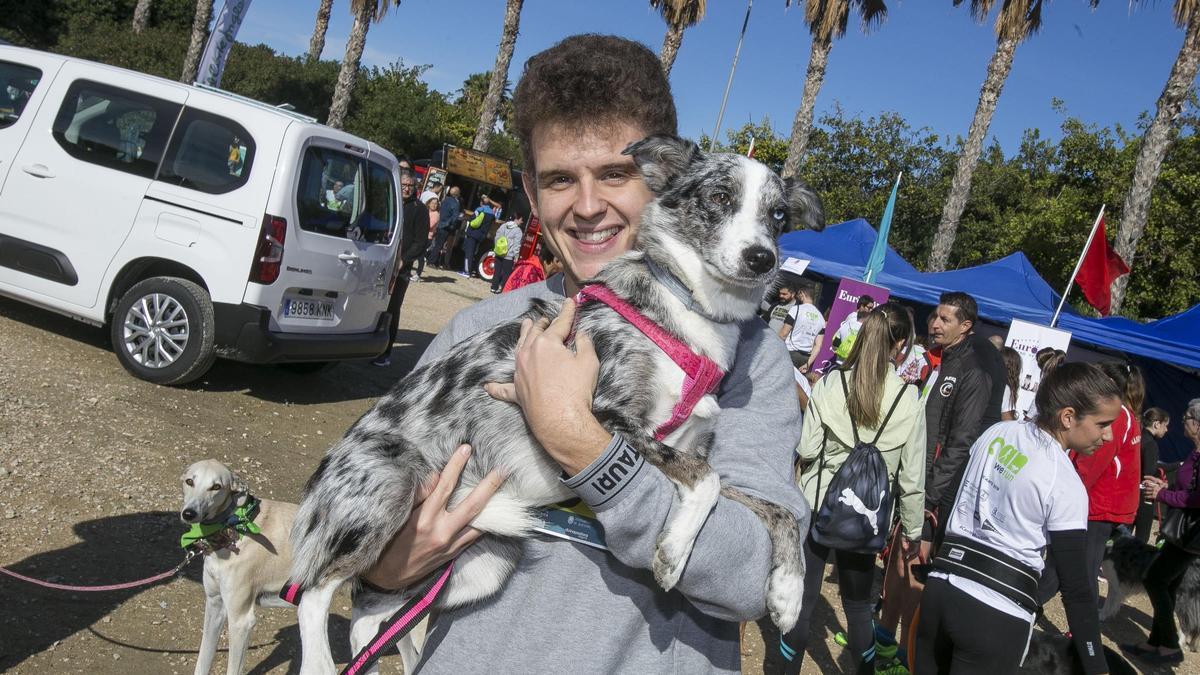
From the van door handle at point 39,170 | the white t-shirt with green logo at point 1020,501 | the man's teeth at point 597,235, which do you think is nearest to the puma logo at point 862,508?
the white t-shirt with green logo at point 1020,501

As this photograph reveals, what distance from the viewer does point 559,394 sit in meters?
1.75

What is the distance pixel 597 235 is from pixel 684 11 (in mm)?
23418

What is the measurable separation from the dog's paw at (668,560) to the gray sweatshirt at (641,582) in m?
0.02

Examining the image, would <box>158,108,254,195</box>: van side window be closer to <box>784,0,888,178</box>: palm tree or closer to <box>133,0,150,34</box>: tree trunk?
<box>784,0,888,178</box>: palm tree

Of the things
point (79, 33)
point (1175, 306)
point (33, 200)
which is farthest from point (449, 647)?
point (79, 33)

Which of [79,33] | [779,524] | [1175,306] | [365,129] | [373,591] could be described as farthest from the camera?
[365,129]

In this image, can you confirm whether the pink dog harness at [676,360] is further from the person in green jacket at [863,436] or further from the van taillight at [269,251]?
the van taillight at [269,251]

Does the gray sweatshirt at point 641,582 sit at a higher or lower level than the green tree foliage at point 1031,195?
lower

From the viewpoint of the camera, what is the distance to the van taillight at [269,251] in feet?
23.1

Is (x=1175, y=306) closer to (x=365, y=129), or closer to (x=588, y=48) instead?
(x=588, y=48)

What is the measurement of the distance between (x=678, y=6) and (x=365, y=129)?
2059 cm

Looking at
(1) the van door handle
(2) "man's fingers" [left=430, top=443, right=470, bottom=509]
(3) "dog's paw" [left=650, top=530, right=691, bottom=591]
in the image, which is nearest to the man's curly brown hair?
(2) "man's fingers" [left=430, top=443, right=470, bottom=509]

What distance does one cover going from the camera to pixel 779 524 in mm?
1996

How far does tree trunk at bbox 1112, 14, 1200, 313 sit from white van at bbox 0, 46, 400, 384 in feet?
54.0
